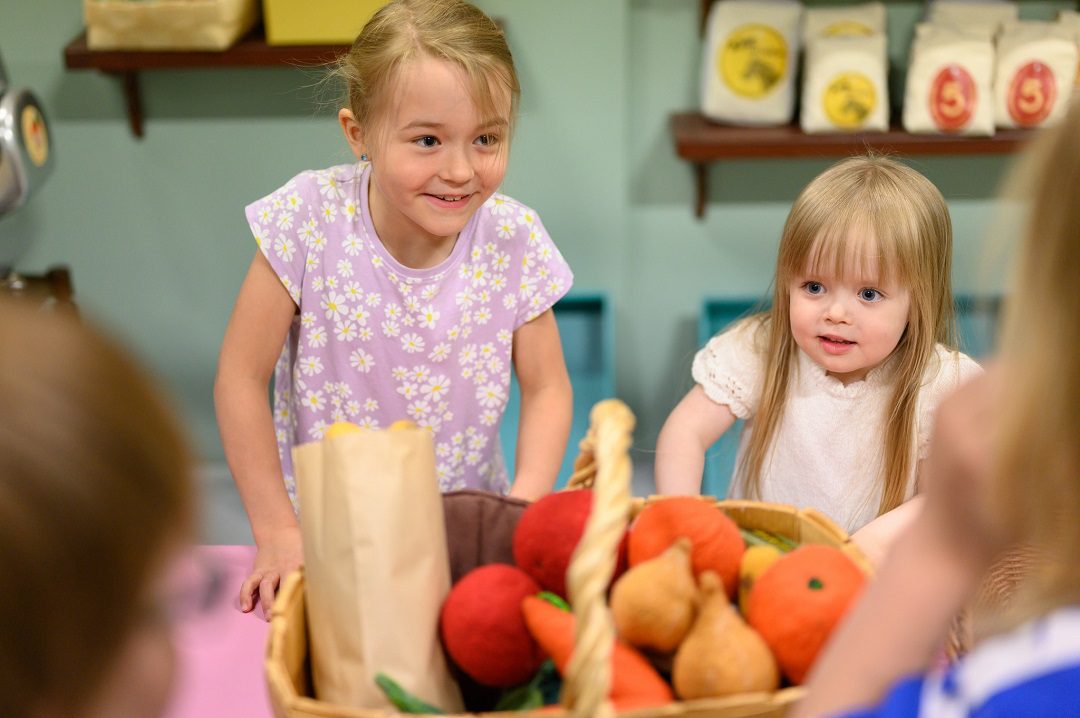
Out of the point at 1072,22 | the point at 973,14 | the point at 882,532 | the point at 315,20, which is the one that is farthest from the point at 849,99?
the point at 882,532

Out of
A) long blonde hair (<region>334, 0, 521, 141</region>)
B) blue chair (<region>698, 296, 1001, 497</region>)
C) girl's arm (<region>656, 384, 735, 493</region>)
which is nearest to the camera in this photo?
long blonde hair (<region>334, 0, 521, 141</region>)

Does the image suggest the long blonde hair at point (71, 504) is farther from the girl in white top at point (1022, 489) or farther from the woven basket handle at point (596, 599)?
the girl in white top at point (1022, 489)

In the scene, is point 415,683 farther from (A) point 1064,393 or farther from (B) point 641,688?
(A) point 1064,393

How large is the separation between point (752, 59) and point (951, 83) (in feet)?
1.30

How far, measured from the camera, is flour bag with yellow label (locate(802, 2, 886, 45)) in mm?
2203

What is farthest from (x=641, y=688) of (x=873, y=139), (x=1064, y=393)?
(x=873, y=139)

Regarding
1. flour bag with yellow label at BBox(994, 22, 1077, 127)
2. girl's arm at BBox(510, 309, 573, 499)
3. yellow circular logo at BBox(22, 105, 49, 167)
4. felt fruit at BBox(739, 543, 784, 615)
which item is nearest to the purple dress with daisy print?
girl's arm at BBox(510, 309, 573, 499)

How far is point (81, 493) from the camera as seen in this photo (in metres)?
0.50

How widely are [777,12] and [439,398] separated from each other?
1.30 meters

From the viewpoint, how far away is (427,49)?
3.72ft

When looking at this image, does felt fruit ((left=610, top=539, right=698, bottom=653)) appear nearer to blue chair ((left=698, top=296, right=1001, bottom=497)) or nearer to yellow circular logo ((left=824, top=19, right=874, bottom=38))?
blue chair ((left=698, top=296, right=1001, bottom=497))

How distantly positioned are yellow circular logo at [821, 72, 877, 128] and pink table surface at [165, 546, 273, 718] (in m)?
1.58

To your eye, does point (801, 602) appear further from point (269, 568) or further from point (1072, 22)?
point (1072, 22)

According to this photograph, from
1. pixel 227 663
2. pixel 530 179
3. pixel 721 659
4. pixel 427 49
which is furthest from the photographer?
pixel 530 179
